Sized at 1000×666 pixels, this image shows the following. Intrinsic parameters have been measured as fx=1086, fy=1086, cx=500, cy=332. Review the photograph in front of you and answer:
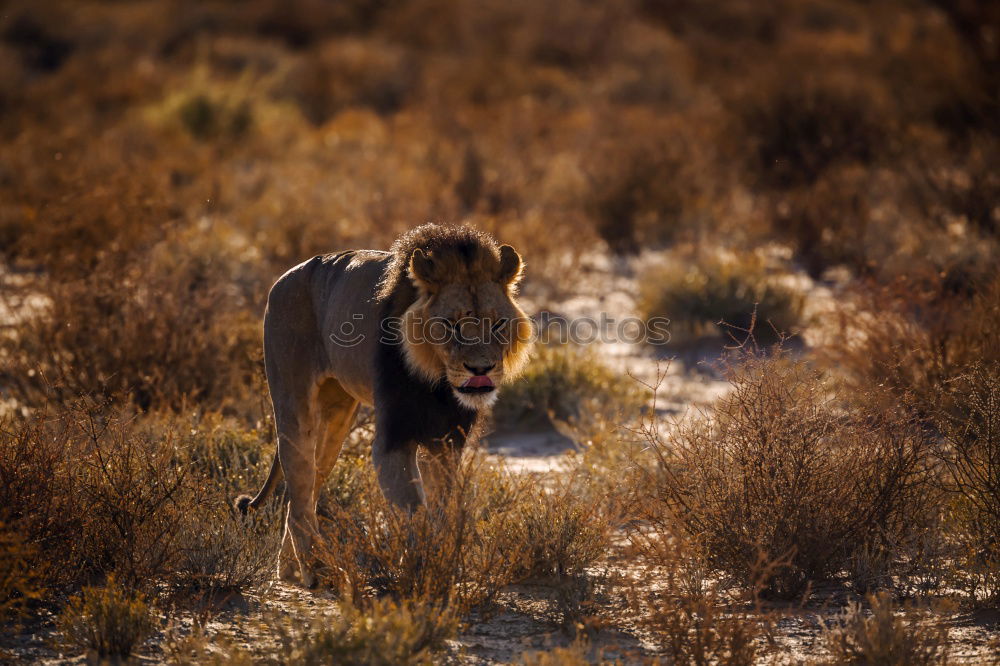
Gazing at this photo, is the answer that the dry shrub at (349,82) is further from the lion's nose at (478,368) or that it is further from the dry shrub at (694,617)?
the dry shrub at (694,617)

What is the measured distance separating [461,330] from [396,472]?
2.54 ft

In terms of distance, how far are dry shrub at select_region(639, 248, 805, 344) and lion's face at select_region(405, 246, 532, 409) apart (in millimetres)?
7056

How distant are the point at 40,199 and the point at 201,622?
9.72 meters

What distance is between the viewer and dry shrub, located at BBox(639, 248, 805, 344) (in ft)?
39.9

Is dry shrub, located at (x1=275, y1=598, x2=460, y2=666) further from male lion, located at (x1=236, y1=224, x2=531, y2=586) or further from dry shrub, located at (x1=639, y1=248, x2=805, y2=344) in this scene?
dry shrub, located at (x1=639, y1=248, x2=805, y2=344)

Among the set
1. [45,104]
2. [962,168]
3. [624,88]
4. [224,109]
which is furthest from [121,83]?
[962,168]

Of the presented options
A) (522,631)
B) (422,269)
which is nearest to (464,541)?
(522,631)

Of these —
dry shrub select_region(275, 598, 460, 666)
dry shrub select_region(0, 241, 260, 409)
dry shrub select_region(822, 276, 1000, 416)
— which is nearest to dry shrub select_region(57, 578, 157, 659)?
dry shrub select_region(275, 598, 460, 666)

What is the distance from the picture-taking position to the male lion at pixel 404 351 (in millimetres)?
5297

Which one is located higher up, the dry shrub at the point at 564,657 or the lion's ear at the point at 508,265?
the lion's ear at the point at 508,265

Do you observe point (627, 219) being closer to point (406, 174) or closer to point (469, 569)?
point (406, 174)

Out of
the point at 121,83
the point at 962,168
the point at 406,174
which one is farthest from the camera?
the point at 121,83

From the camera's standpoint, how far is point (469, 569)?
5.50 metres

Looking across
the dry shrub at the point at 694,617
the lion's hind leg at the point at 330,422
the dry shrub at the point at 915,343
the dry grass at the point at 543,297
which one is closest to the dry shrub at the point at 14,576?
the dry grass at the point at 543,297
